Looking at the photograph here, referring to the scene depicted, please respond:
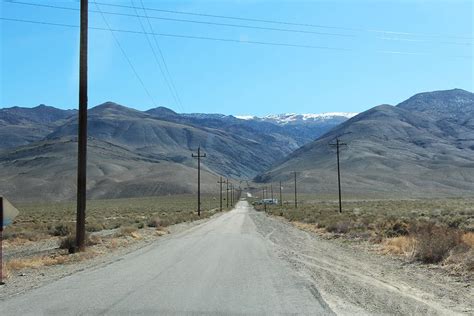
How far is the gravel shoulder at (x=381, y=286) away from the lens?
9.79m

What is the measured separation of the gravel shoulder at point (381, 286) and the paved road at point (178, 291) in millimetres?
587

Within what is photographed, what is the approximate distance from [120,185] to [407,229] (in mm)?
162377

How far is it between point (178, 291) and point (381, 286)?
15.5ft

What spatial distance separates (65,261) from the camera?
1905cm

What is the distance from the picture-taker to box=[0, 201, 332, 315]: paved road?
9430 mm

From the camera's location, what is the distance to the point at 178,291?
1138 centimetres

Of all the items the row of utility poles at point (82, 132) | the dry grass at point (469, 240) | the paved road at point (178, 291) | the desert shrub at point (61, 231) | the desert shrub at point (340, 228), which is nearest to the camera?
the paved road at point (178, 291)

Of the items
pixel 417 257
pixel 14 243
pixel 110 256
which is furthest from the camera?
pixel 14 243

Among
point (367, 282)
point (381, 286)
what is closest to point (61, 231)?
point (367, 282)

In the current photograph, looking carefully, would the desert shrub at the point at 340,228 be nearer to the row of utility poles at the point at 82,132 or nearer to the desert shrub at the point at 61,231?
the row of utility poles at the point at 82,132

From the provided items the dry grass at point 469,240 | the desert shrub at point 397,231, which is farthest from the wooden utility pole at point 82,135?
the dry grass at point 469,240

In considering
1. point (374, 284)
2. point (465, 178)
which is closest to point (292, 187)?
point (465, 178)

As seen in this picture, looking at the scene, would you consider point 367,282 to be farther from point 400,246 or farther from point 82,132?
point 82,132

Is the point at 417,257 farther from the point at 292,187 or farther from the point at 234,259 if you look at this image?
the point at 292,187
